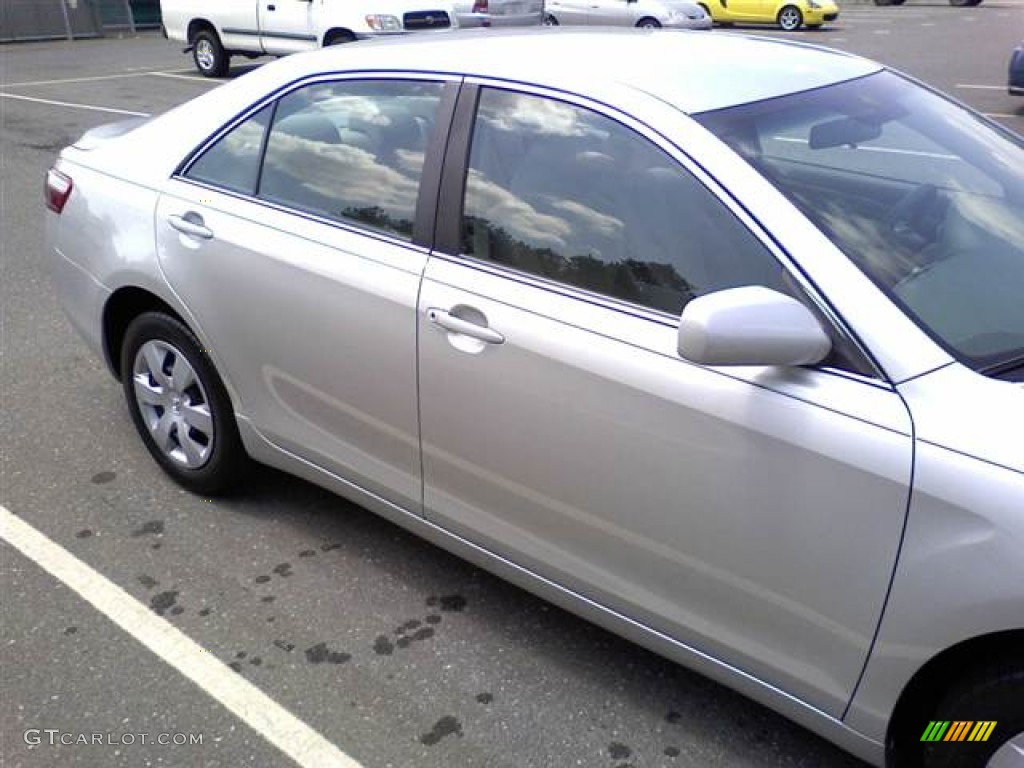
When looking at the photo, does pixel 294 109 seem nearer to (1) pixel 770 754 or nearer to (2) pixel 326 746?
(2) pixel 326 746

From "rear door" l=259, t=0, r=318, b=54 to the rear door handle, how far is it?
34.0 feet

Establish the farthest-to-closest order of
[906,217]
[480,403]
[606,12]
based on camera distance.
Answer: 1. [606,12]
2. [480,403]
3. [906,217]

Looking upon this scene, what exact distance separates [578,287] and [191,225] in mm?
1475

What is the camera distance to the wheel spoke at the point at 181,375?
11.1 feet

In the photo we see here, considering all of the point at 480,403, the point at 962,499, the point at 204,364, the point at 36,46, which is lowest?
the point at 36,46

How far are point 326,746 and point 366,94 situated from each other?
1.82 m

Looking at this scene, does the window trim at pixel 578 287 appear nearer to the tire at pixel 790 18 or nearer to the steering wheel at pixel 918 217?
the steering wheel at pixel 918 217

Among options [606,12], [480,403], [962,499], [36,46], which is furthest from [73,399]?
[36,46]

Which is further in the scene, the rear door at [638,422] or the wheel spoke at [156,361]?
the wheel spoke at [156,361]

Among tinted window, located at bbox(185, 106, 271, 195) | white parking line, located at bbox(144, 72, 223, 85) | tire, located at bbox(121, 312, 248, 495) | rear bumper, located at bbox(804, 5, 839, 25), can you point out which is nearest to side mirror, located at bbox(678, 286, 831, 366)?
tinted window, located at bbox(185, 106, 271, 195)

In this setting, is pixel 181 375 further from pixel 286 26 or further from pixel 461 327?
pixel 286 26

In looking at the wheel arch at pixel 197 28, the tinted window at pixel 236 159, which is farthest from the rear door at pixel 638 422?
the wheel arch at pixel 197 28

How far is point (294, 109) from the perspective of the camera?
121 inches

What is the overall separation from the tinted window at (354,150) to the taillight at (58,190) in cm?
104
